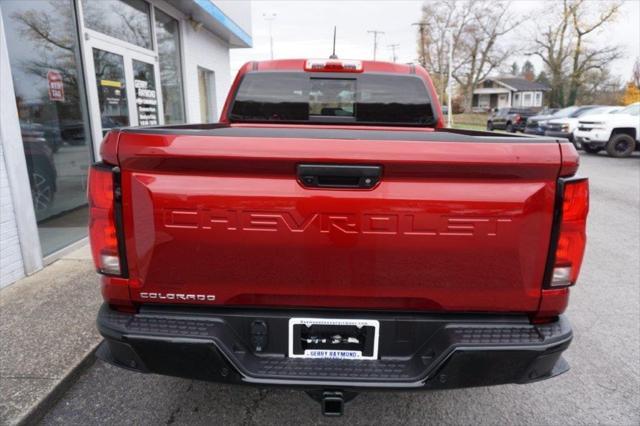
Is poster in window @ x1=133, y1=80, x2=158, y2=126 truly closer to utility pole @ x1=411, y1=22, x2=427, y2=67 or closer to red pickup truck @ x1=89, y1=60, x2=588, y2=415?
red pickup truck @ x1=89, y1=60, x2=588, y2=415

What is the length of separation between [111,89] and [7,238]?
322cm

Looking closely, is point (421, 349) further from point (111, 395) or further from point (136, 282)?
point (111, 395)

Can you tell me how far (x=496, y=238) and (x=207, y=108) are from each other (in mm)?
11911

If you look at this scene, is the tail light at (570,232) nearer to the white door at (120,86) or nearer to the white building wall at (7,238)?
the white building wall at (7,238)

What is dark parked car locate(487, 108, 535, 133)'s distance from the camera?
28.0 m

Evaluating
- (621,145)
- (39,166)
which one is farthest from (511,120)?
(39,166)

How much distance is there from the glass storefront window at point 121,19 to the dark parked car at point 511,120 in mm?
24927

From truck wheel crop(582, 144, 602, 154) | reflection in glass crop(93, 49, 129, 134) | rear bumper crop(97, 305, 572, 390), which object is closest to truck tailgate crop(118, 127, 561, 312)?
rear bumper crop(97, 305, 572, 390)

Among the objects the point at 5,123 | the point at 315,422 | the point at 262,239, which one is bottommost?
the point at 315,422

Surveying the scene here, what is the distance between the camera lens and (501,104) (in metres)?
79.2

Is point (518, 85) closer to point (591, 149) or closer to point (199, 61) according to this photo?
point (591, 149)

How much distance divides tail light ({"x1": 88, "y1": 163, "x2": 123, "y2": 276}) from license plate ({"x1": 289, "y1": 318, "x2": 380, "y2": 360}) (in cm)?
79

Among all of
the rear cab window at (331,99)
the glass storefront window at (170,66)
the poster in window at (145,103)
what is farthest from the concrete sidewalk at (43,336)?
the glass storefront window at (170,66)

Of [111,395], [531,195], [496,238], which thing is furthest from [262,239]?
[111,395]
